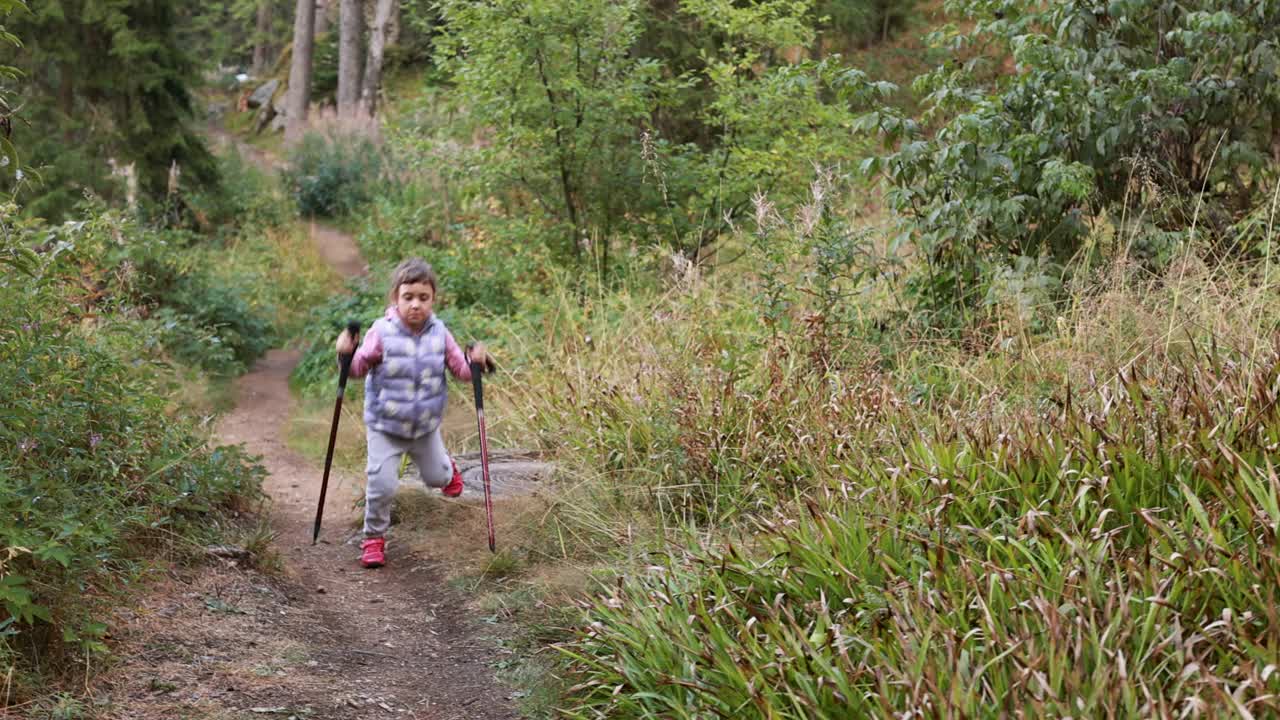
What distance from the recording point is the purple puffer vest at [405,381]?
6.02 meters

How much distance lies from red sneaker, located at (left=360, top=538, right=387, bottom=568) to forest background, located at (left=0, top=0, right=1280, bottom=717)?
0.71m

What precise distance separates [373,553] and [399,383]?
90 centimetres

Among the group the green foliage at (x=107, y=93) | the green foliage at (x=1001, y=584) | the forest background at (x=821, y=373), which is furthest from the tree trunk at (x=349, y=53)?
the green foliage at (x=1001, y=584)

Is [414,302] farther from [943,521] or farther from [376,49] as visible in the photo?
[376,49]

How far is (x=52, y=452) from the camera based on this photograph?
436 cm

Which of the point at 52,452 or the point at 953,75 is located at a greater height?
the point at 953,75

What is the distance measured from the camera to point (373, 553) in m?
6.04

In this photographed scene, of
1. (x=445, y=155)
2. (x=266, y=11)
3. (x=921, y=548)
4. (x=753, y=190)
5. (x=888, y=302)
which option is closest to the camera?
(x=921, y=548)

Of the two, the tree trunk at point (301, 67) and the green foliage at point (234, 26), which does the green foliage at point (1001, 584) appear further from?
the green foliage at point (234, 26)

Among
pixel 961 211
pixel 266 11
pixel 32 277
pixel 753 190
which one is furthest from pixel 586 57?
pixel 266 11

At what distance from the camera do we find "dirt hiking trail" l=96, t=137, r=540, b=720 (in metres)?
3.89

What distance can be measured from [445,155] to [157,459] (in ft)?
18.8

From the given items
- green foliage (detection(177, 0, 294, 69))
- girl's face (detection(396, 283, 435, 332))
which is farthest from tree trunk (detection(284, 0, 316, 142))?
girl's face (detection(396, 283, 435, 332))

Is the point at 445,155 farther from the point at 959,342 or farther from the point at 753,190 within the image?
the point at 959,342
